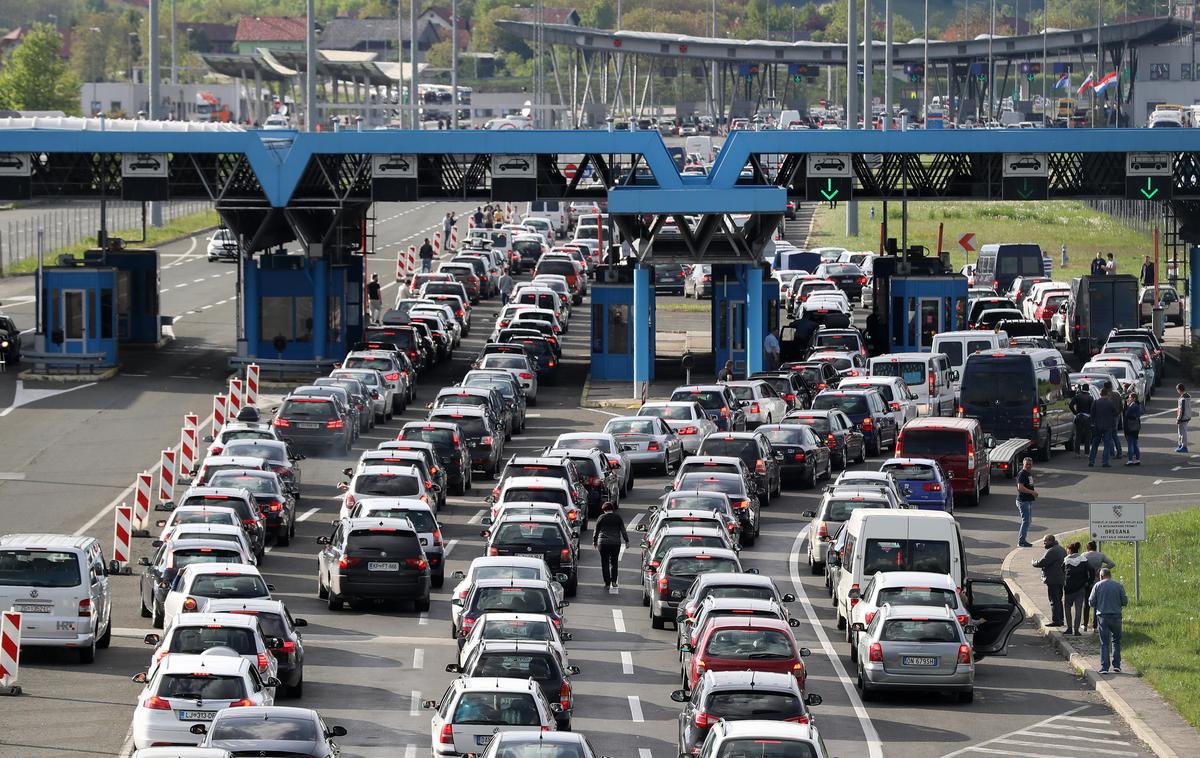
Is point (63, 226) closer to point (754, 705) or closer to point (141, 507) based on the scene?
point (141, 507)

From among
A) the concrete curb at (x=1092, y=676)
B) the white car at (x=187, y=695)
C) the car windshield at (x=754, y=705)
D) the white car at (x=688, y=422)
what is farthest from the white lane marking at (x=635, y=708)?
the white car at (x=688, y=422)

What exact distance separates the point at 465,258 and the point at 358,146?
24.6 meters

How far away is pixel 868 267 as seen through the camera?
8838 centimetres

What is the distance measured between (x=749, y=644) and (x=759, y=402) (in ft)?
84.5

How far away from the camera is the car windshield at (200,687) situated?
21.9 m

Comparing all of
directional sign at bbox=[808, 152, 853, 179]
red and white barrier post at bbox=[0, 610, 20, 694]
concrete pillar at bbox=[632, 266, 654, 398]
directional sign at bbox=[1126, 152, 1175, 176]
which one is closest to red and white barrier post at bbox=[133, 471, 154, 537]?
red and white barrier post at bbox=[0, 610, 20, 694]

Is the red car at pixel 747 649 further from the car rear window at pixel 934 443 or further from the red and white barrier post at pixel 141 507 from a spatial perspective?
the car rear window at pixel 934 443

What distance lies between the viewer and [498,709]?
70.1 feet

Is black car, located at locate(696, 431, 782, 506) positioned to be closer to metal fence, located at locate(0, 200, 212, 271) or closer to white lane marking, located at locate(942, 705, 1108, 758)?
white lane marking, located at locate(942, 705, 1108, 758)

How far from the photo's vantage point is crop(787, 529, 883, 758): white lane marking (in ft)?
79.9

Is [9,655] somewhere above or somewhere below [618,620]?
above

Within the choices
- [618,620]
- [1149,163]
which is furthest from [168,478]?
[1149,163]

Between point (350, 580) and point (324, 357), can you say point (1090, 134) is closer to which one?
point (324, 357)

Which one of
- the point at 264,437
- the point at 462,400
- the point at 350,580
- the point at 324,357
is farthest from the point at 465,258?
the point at 350,580
